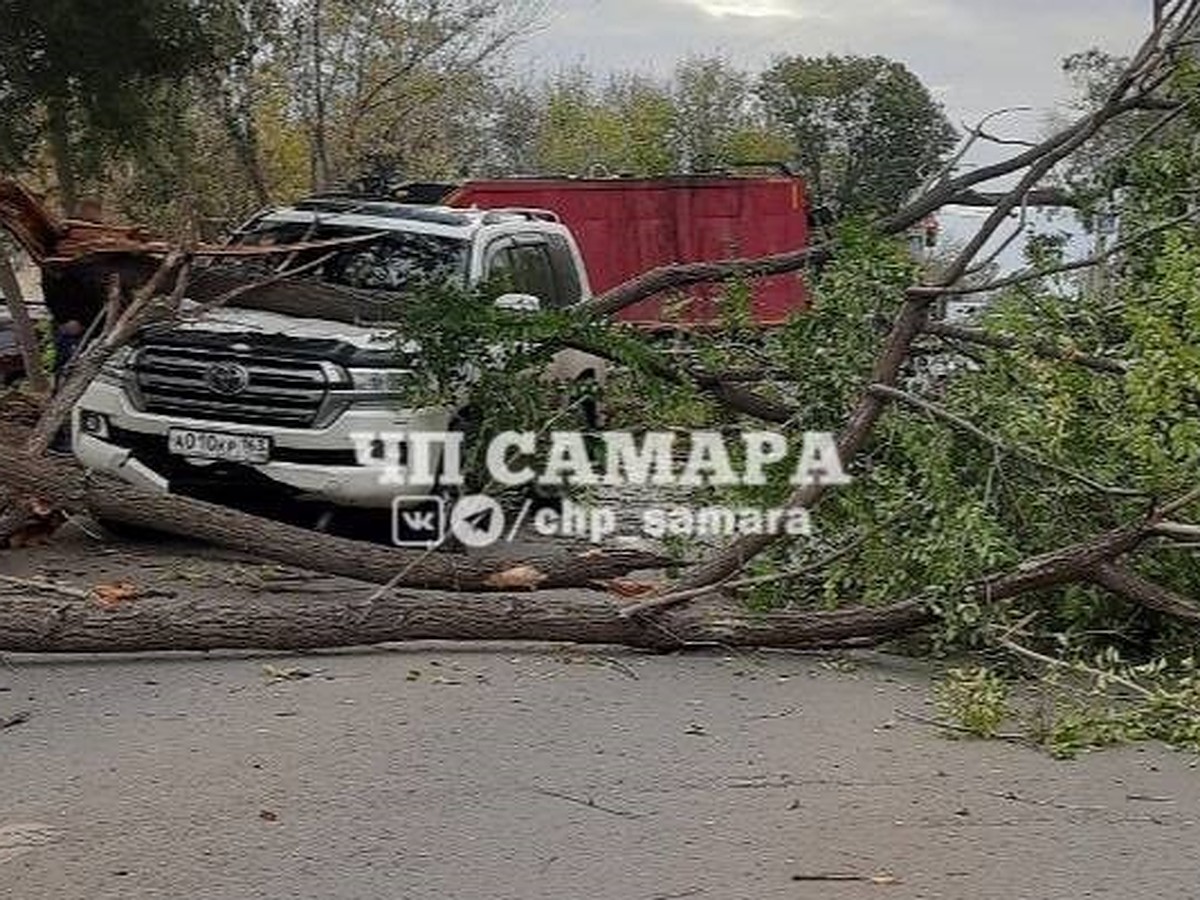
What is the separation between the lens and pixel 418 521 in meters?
8.89

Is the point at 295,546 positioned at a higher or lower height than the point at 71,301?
lower

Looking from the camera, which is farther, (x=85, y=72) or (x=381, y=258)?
(x=85, y=72)

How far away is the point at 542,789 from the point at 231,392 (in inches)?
165

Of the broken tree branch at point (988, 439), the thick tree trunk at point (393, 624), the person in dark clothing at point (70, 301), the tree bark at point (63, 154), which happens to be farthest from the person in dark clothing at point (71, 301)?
the tree bark at point (63, 154)

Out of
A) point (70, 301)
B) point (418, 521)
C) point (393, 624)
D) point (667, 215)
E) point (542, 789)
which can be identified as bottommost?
point (542, 789)

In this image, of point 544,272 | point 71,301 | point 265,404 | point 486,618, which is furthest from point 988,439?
point 71,301

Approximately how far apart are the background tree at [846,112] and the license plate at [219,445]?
18.8 m

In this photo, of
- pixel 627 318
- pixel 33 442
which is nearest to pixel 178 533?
pixel 33 442

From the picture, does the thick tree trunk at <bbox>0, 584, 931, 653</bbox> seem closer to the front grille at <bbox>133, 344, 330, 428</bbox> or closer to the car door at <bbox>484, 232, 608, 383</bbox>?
the front grille at <bbox>133, 344, 330, 428</bbox>

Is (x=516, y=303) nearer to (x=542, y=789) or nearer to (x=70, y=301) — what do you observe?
(x=70, y=301)

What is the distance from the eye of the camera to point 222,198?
21203 mm

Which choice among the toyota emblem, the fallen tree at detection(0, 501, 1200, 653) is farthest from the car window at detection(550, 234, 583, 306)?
the fallen tree at detection(0, 501, 1200, 653)

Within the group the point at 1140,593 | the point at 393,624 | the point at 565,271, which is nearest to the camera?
the point at 1140,593

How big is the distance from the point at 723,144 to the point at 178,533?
77.2 feet
